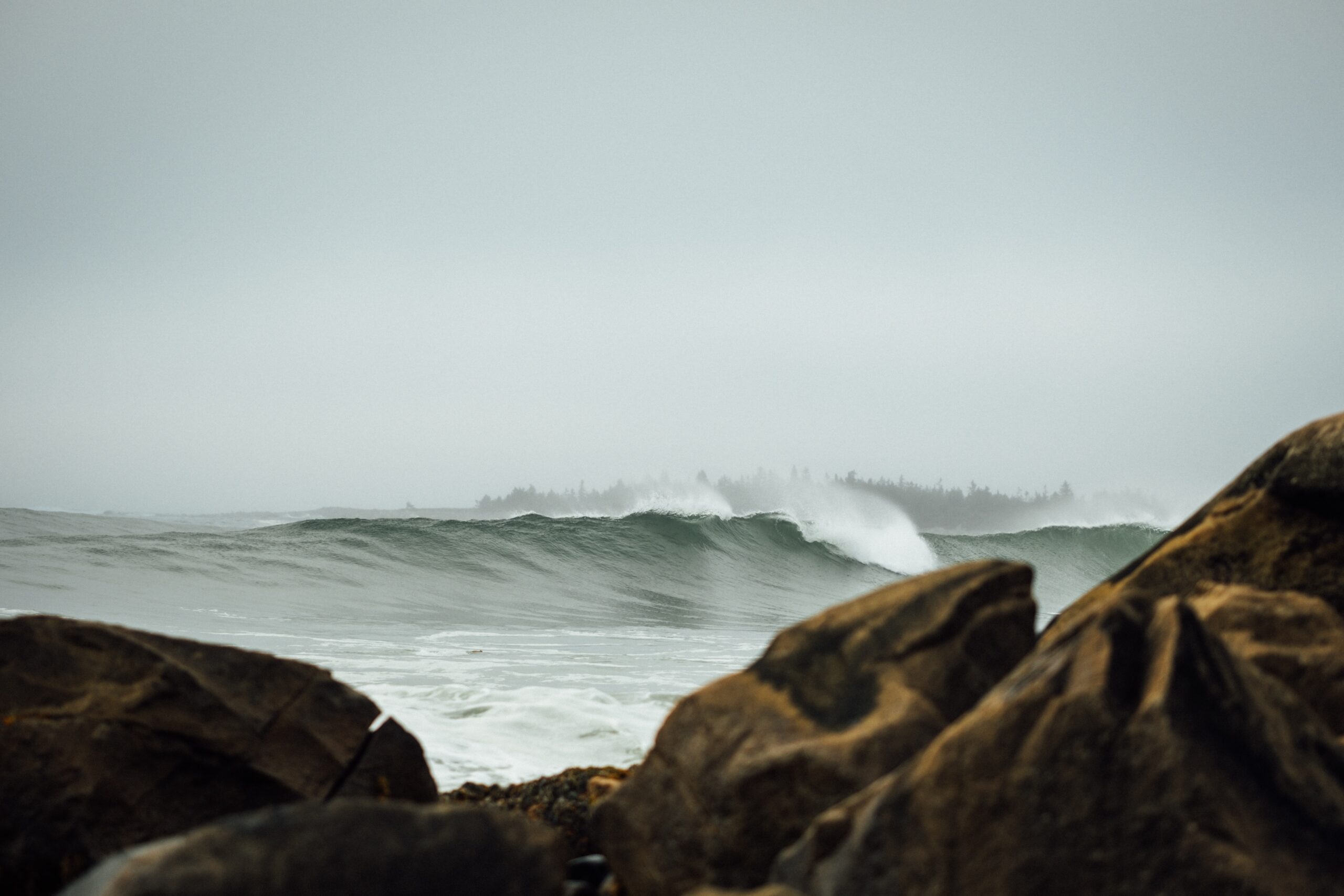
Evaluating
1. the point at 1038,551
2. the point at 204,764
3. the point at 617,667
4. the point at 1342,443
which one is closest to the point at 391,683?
the point at 617,667

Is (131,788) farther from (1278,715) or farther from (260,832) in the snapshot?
(1278,715)

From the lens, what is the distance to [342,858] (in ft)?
5.44

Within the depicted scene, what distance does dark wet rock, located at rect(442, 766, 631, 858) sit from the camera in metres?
3.28

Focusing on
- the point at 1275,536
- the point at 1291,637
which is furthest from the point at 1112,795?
the point at 1275,536

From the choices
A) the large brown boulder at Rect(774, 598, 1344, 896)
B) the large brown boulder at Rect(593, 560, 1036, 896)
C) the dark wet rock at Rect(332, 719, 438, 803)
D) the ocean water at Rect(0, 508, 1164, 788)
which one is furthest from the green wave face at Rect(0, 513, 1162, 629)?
the large brown boulder at Rect(774, 598, 1344, 896)

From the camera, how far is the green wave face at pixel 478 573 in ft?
38.7

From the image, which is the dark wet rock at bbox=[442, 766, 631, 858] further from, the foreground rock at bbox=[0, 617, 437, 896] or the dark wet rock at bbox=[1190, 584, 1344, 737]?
the dark wet rock at bbox=[1190, 584, 1344, 737]

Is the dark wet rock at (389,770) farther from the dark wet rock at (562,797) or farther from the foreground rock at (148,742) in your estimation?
the dark wet rock at (562,797)

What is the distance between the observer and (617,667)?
7.82m

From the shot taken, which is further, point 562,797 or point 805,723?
point 562,797

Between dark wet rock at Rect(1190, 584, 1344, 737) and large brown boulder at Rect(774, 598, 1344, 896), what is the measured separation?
21.3 inches

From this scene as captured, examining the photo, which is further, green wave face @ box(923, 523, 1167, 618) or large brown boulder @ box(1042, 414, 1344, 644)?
green wave face @ box(923, 523, 1167, 618)

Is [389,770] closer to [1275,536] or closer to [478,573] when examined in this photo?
[1275,536]

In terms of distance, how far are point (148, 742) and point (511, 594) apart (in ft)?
38.2
